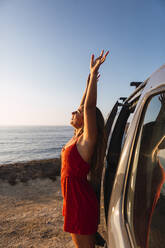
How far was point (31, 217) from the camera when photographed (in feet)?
15.7

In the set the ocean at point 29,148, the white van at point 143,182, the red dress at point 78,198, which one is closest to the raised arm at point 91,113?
the red dress at point 78,198

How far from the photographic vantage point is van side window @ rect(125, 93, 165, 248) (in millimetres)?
968

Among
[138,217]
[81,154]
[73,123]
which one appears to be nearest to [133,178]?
[138,217]

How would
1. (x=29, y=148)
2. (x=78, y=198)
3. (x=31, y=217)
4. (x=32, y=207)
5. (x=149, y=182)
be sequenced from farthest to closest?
(x=29, y=148) → (x=32, y=207) → (x=31, y=217) → (x=78, y=198) → (x=149, y=182)

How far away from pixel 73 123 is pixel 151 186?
3.44 ft

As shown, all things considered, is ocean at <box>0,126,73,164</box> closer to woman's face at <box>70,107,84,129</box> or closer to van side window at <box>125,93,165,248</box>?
woman's face at <box>70,107,84,129</box>

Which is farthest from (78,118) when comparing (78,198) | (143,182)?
(143,182)

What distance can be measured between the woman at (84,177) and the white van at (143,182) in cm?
44

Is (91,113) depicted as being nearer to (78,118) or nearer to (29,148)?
(78,118)

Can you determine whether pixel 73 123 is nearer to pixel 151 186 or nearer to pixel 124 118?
pixel 124 118

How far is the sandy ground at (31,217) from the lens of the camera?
3627 millimetres

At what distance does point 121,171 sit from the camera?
121 cm

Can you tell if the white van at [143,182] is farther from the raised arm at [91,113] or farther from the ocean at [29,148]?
the ocean at [29,148]

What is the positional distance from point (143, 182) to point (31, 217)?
457cm
